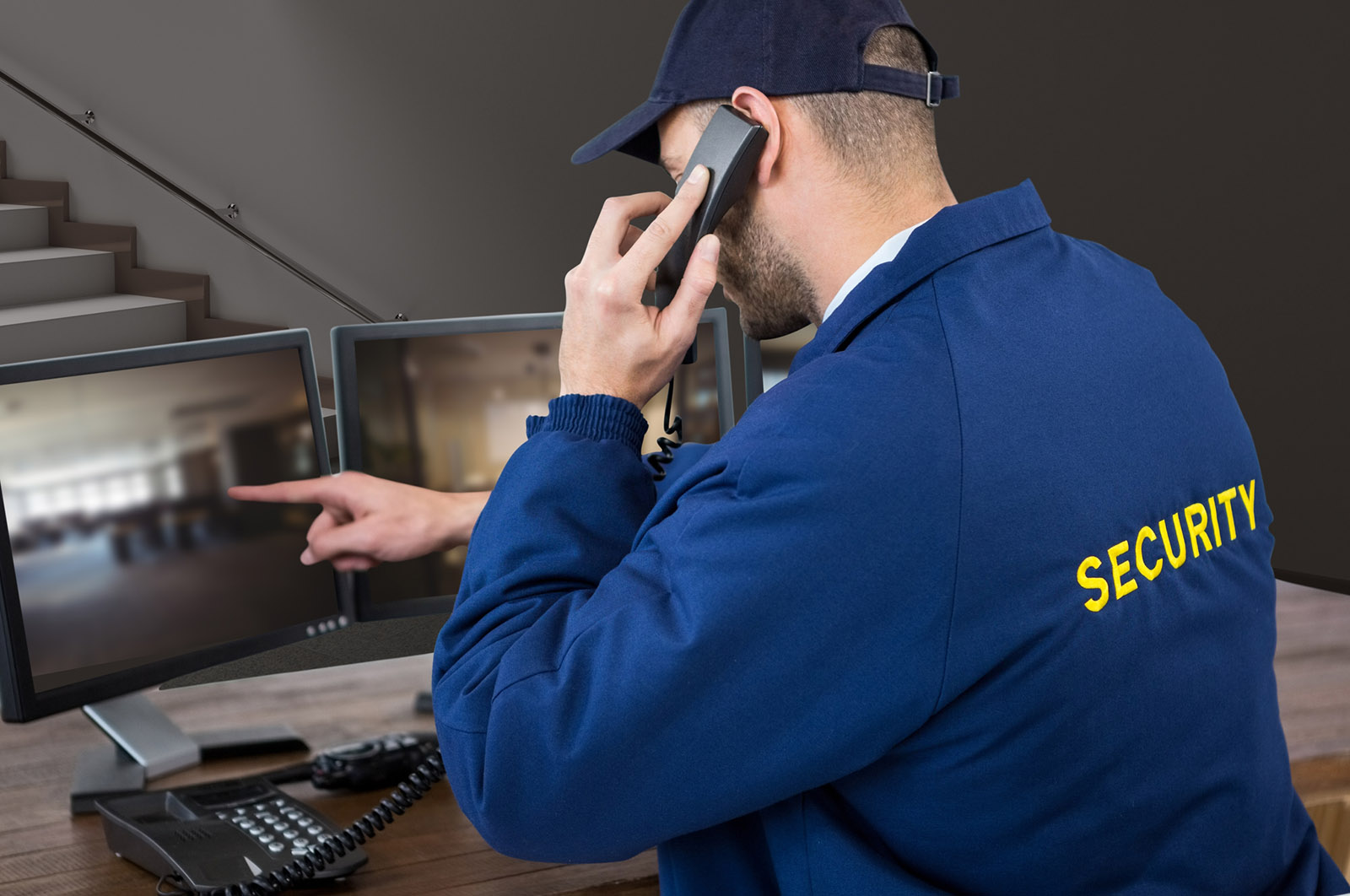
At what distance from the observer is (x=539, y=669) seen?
0.82 m

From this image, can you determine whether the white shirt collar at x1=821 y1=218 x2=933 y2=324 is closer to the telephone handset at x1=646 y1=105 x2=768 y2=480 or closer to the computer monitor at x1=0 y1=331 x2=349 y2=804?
the telephone handset at x1=646 y1=105 x2=768 y2=480

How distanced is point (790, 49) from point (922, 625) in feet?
1.66

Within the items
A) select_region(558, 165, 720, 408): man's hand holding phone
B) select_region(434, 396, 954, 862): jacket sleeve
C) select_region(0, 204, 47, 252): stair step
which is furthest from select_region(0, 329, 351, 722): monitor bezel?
select_region(0, 204, 47, 252): stair step

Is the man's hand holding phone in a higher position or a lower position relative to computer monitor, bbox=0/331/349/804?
higher

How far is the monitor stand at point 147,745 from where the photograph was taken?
4.61ft

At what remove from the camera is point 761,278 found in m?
1.08

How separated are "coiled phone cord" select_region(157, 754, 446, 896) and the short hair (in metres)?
0.82

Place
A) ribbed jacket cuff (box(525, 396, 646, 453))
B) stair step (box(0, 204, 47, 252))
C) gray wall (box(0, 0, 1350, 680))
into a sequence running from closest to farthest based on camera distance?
ribbed jacket cuff (box(525, 396, 646, 453))
gray wall (box(0, 0, 1350, 680))
stair step (box(0, 204, 47, 252))

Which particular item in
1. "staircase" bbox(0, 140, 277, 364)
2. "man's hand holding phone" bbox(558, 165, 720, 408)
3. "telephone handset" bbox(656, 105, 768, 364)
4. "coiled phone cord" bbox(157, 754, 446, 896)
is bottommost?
"coiled phone cord" bbox(157, 754, 446, 896)

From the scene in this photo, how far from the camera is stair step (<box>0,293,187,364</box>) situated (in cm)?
484

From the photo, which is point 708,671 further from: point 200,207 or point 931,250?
point 200,207

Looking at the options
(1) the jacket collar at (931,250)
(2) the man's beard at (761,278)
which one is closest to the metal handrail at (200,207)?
(2) the man's beard at (761,278)

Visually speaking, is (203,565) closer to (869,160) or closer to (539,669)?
(539,669)

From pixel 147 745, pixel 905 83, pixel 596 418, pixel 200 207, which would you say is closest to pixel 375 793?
pixel 147 745
